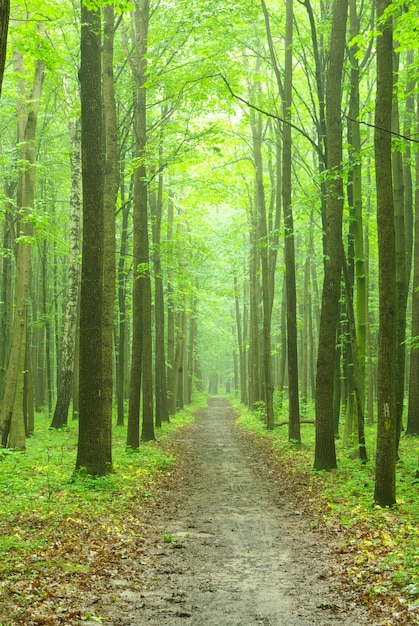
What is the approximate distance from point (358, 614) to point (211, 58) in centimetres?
1513

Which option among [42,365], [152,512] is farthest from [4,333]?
[152,512]

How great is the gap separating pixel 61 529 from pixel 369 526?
4263mm

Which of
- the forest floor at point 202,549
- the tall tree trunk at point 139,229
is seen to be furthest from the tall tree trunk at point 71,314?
the forest floor at point 202,549

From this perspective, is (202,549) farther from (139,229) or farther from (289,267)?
(289,267)

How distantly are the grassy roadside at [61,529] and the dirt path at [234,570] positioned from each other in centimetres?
47

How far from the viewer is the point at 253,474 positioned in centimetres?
1400

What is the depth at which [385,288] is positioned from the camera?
8688mm

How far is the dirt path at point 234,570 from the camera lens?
522 centimetres

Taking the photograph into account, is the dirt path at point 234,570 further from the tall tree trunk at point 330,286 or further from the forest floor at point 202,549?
the tall tree trunk at point 330,286

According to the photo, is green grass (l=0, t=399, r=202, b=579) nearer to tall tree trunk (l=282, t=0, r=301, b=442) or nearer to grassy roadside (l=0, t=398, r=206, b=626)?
grassy roadside (l=0, t=398, r=206, b=626)

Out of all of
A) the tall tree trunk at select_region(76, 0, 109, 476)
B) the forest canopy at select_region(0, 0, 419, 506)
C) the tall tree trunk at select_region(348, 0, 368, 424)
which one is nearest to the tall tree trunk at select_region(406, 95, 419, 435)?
the forest canopy at select_region(0, 0, 419, 506)

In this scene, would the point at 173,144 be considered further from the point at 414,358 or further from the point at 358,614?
the point at 358,614

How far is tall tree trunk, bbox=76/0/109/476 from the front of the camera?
10312 millimetres

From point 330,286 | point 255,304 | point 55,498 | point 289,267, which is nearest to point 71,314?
point 289,267
